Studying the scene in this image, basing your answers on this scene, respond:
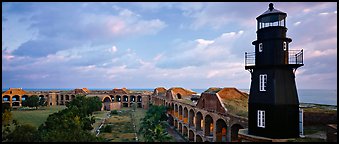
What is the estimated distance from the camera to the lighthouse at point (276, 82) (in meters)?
18.9

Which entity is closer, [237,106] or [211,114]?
[237,106]

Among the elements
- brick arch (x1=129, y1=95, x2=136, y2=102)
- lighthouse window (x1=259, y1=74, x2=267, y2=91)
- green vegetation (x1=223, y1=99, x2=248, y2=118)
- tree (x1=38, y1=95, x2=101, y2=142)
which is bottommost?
brick arch (x1=129, y1=95, x2=136, y2=102)

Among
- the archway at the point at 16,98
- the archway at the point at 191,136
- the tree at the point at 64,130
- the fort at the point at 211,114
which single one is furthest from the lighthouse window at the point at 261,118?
the archway at the point at 16,98

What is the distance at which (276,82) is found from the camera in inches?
744

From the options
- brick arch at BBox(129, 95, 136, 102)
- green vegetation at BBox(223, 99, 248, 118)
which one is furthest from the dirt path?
brick arch at BBox(129, 95, 136, 102)

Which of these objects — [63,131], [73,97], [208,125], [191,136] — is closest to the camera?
[63,131]

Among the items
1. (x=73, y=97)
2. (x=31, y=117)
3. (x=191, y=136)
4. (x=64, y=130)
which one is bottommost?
(x=191, y=136)

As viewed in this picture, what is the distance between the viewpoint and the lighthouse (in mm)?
18859

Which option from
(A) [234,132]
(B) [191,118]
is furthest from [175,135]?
(A) [234,132]

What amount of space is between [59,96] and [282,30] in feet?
323

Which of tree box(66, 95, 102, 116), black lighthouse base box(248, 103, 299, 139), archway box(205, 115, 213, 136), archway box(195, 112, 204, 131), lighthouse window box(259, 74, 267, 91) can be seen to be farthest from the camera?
tree box(66, 95, 102, 116)

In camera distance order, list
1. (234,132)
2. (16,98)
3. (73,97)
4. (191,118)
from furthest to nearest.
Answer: (73,97) < (16,98) < (191,118) < (234,132)

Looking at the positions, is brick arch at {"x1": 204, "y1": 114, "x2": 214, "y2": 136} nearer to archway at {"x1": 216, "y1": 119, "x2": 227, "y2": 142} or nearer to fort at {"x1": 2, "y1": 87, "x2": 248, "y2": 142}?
fort at {"x1": 2, "y1": 87, "x2": 248, "y2": 142}

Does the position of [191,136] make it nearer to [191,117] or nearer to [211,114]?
[191,117]
